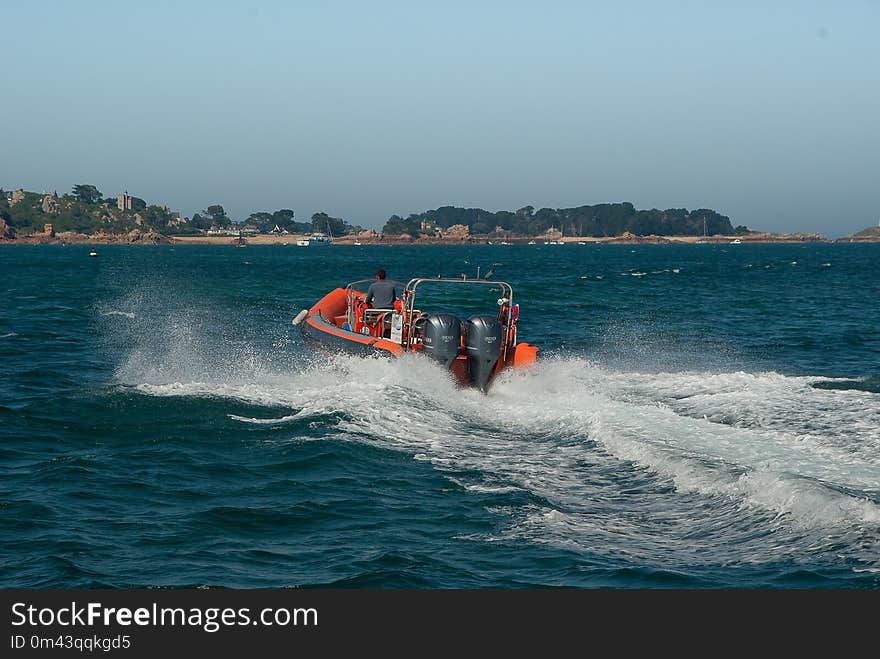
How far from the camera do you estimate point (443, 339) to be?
49.0 ft

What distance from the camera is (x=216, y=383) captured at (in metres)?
15.9

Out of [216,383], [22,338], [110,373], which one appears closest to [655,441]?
[216,383]

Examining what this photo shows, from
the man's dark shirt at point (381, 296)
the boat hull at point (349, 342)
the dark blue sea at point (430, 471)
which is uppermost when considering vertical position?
the man's dark shirt at point (381, 296)

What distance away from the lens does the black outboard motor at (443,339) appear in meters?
14.9

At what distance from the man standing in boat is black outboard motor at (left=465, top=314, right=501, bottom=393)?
237cm

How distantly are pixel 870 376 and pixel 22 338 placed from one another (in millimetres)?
17983

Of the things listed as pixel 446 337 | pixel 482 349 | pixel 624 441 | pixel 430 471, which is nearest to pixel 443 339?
pixel 446 337

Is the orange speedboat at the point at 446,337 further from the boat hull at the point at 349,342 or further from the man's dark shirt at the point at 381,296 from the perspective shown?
the man's dark shirt at the point at 381,296

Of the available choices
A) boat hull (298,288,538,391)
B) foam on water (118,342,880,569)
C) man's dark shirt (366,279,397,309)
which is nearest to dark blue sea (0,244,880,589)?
foam on water (118,342,880,569)

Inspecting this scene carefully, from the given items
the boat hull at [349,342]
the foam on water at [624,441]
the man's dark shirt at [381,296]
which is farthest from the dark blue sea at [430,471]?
the man's dark shirt at [381,296]

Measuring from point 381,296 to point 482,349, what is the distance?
2747 mm

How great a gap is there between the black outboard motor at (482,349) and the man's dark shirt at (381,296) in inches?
93.4

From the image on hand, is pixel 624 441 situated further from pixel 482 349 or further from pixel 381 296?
Answer: pixel 381 296

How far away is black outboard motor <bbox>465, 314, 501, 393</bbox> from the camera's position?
48.9 ft
